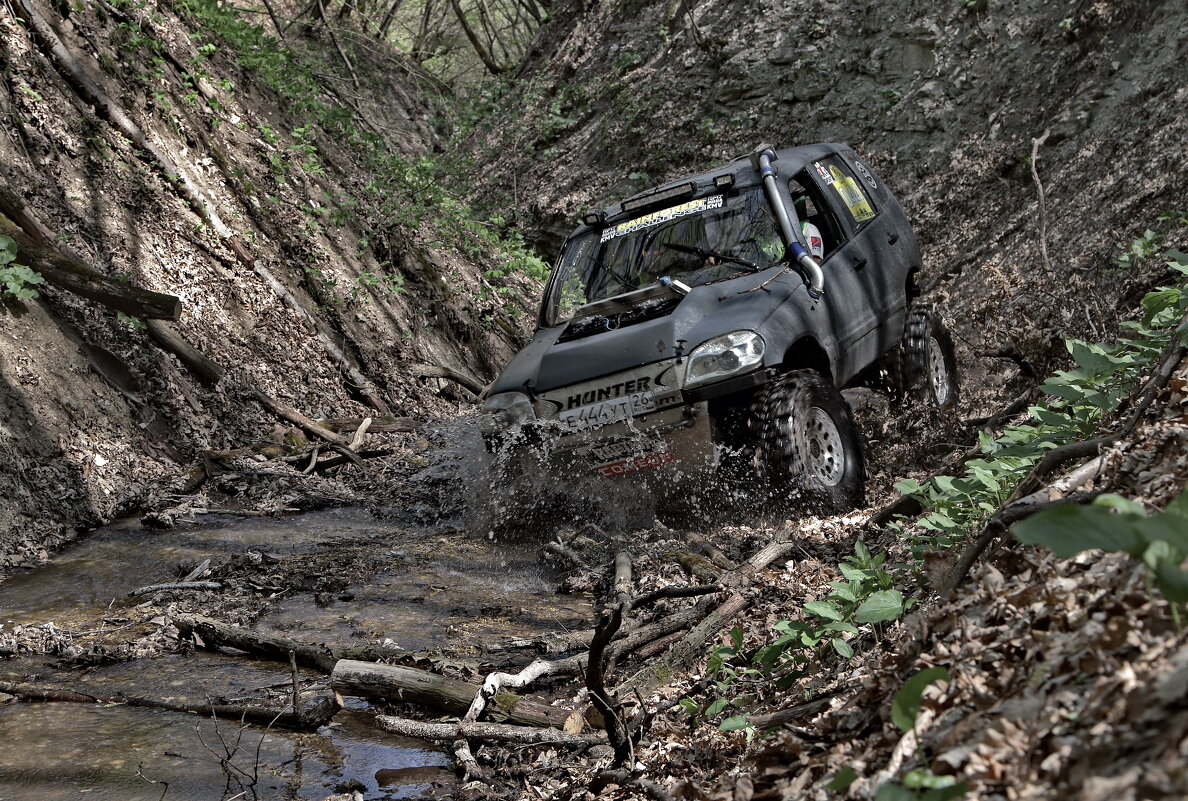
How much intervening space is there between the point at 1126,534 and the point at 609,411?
4.45 metres

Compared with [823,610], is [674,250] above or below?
above

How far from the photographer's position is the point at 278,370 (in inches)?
400

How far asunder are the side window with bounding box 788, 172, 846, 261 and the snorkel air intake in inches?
7.8

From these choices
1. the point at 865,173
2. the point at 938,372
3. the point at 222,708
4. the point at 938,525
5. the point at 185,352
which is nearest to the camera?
the point at 938,525

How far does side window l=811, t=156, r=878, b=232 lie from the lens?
25.1ft

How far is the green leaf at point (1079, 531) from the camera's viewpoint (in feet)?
5.88

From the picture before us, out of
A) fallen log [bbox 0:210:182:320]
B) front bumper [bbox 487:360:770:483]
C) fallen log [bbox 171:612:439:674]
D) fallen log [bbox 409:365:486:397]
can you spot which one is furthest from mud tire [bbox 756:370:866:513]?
fallen log [bbox 409:365:486:397]

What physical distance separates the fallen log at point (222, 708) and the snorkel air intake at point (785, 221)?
4.05 metres

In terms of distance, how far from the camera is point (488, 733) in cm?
352

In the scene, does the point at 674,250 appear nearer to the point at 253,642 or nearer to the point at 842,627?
the point at 253,642

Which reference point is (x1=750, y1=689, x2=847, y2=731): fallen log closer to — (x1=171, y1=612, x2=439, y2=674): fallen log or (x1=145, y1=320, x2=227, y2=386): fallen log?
(x1=171, y1=612, x2=439, y2=674): fallen log

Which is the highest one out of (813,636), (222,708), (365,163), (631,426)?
(365,163)

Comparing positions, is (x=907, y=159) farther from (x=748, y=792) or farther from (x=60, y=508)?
(x=748, y=792)

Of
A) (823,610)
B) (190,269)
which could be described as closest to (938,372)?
(823,610)
